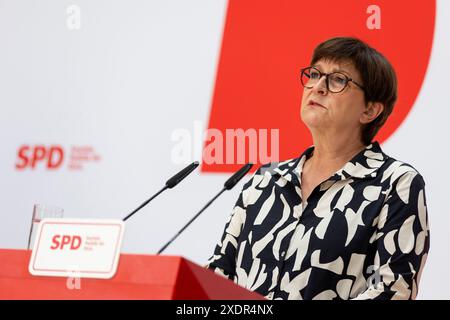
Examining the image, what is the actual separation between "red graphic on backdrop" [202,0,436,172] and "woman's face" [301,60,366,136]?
777 mm

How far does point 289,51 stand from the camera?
3039mm

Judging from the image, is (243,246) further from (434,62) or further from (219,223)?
(434,62)

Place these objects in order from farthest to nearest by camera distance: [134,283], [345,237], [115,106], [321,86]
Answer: [115,106] → [321,86] → [345,237] → [134,283]

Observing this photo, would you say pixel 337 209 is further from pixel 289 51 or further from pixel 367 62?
pixel 289 51

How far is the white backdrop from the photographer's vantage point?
123 inches

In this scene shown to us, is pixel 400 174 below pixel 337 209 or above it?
above

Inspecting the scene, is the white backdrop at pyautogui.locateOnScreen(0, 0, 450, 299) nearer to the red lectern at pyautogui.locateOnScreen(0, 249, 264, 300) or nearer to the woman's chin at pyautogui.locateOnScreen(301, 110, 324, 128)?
the woman's chin at pyautogui.locateOnScreen(301, 110, 324, 128)

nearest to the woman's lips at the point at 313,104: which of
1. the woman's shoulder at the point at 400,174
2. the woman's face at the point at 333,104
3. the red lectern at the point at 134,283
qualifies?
the woman's face at the point at 333,104

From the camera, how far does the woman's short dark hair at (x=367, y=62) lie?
2.13 m

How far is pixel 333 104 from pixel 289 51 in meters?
0.95

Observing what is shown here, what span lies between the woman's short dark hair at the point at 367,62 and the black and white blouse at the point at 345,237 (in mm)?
156

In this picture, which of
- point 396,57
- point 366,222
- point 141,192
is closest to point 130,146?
point 141,192

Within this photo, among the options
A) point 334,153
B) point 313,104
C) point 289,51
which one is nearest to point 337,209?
point 334,153

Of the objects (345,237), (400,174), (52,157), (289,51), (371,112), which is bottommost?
(52,157)
